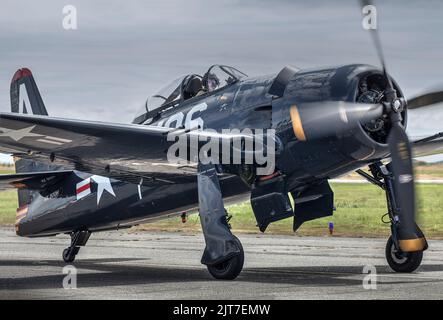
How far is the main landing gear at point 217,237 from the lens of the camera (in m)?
13.0

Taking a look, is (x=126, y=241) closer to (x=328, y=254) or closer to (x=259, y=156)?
(x=328, y=254)

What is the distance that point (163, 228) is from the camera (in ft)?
106

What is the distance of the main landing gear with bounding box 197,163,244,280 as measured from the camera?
13047 mm

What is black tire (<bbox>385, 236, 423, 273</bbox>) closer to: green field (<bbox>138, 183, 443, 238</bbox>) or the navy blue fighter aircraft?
the navy blue fighter aircraft

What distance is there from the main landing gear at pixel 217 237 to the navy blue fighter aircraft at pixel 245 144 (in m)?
0.02

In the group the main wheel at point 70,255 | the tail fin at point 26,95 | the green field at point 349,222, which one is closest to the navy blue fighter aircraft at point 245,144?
the main wheel at point 70,255

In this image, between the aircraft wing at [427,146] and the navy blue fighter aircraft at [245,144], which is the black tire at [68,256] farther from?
the aircraft wing at [427,146]

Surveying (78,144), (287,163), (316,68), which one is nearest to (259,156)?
(287,163)

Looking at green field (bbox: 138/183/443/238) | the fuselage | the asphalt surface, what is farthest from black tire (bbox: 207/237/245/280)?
green field (bbox: 138/183/443/238)

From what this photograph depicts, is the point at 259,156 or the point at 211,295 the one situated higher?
the point at 259,156
